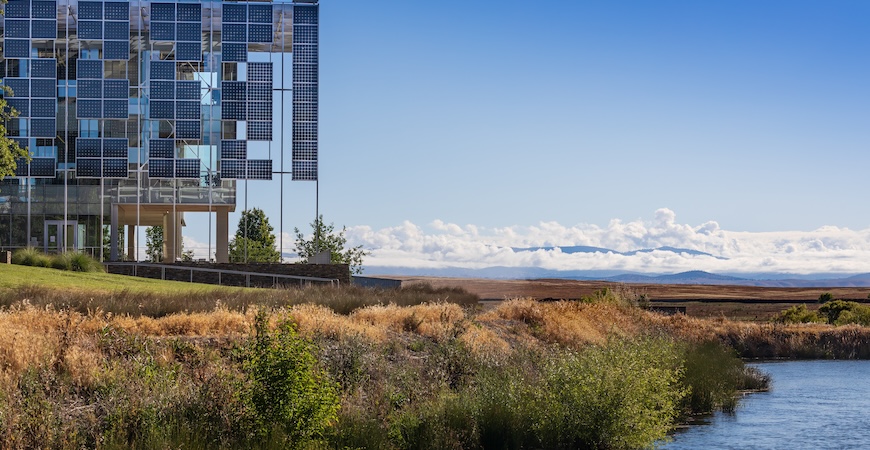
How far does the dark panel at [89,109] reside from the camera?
64.8 m

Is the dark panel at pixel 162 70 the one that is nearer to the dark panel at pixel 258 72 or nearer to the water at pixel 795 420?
the dark panel at pixel 258 72

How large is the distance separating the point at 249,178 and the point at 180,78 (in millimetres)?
11429

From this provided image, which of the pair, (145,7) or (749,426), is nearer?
(749,426)

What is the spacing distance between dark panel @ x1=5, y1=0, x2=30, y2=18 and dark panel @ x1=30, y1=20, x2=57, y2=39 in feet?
3.06

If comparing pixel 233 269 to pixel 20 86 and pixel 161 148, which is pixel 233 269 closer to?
pixel 161 148

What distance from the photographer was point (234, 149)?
65.6 m

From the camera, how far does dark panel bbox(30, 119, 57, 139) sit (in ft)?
213

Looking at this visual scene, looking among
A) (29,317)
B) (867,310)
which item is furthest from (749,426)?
(867,310)

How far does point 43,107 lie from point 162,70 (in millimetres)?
8035

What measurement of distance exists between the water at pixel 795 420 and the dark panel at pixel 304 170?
117 feet

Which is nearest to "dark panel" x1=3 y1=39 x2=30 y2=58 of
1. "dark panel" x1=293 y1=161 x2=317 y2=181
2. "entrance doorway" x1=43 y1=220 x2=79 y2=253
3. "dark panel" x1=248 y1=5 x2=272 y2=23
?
"entrance doorway" x1=43 y1=220 x2=79 y2=253

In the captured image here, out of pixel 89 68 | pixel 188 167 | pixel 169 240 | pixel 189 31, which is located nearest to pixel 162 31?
pixel 189 31

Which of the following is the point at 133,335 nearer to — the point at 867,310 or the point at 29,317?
the point at 29,317

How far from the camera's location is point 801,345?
5147cm
